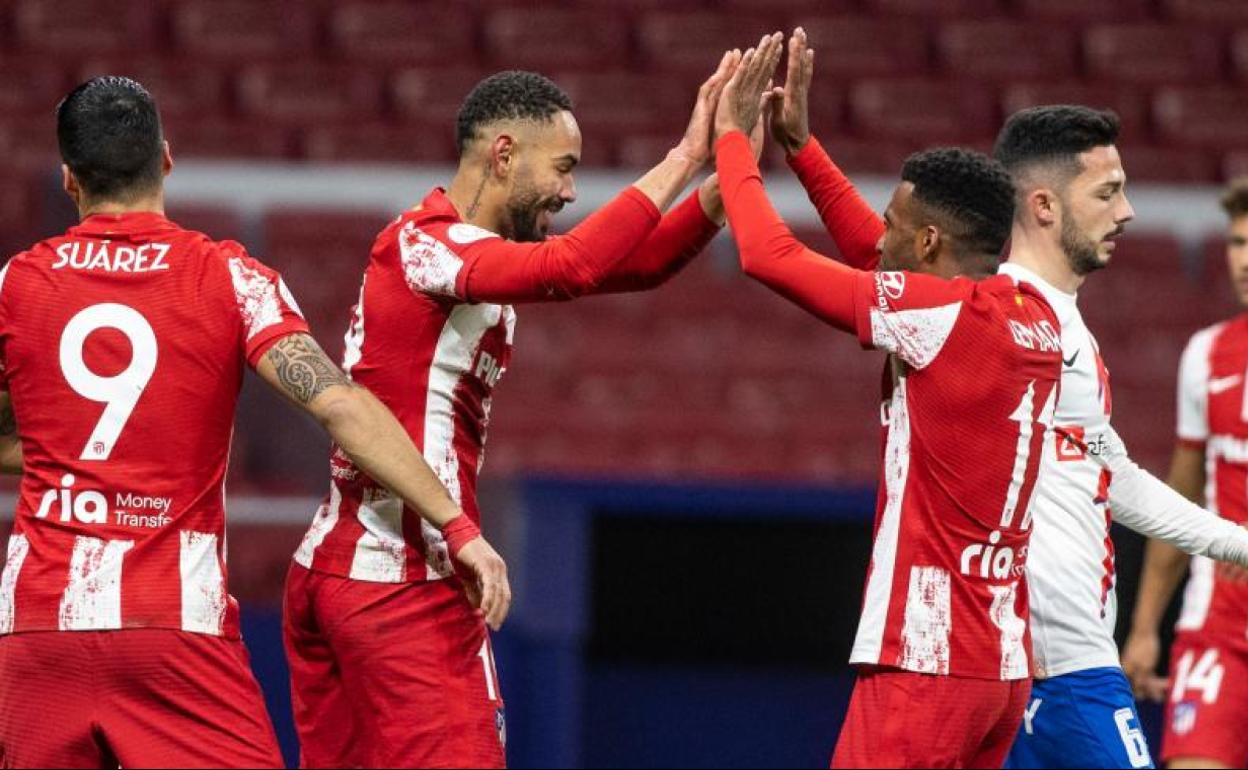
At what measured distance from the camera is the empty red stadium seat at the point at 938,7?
12.0 m

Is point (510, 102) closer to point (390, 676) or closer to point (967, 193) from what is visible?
point (967, 193)

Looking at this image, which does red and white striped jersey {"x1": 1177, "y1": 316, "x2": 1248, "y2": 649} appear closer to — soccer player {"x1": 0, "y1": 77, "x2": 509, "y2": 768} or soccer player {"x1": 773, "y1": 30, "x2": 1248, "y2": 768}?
soccer player {"x1": 773, "y1": 30, "x2": 1248, "y2": 768}

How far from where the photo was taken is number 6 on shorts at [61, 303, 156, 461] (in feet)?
11.8

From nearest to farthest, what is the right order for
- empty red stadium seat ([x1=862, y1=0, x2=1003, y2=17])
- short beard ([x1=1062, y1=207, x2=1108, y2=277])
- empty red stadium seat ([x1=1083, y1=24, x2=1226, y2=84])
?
short beard ([x1=1062, y1=207, x2=1108, y2=277]), empty red stadium seat ([x1=1083, y1=24, x2=1226, y2=84]), empty red stadium seat ([x1=862, y1=0, x2=1003, y2=17])

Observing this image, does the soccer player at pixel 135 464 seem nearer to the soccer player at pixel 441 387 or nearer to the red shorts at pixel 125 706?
the red shorts at pixel 125 706

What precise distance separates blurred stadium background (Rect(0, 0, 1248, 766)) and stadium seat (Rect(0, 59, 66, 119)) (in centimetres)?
2

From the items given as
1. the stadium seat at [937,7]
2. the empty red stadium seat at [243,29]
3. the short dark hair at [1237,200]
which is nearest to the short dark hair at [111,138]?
the short dark hair at [1237,200]

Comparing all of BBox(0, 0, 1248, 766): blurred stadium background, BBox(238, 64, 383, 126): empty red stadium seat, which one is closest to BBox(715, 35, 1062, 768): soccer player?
BBox(0, 0, 1248, 766): blurred stadium background

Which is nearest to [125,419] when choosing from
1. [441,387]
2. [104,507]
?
[104,507]

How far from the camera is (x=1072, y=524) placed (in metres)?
4.31

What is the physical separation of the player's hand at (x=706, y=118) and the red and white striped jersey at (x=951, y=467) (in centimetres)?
56

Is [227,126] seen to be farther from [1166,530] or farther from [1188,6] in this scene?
[1166,530]

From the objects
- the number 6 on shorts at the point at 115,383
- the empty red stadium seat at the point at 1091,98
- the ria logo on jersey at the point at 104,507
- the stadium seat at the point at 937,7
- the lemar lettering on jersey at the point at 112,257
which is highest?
the stadium seat at the point at 937,7

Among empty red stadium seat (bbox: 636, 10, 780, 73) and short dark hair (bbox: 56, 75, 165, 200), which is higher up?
empty red stadium seat (bbox: 636, 10, 780, 73)
